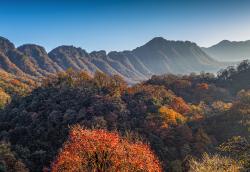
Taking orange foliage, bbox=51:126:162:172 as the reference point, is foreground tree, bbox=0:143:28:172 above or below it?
below

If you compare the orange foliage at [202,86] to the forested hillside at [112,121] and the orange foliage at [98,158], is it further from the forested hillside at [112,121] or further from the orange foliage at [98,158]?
the orange foliage at [98,158]

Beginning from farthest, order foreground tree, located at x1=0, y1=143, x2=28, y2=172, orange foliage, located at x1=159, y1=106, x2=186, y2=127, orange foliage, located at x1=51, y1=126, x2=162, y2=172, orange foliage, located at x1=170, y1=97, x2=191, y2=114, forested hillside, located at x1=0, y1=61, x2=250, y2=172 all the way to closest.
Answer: orange foliage, located at x1=170, y1=97, x2=191, y2=114, orange foliage, located at x1=159, y1=106, x2=186, y2=127, forested hillside, located at x1=0, y1=61, x2=250, y2=172, foreground tree, located at x1=0, y1=143, x2=28, y2=172, orange foliage, located at x1=51, y1=126, x2=162, y2=172

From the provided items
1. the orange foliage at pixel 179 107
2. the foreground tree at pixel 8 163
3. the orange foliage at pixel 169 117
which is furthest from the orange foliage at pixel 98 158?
the orange foliage at pixel 179 107

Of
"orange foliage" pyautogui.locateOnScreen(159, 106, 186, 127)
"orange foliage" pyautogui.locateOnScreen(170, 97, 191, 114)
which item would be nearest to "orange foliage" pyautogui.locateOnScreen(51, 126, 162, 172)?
"orange foliage" pyautogui.locateOnScreen(159, 106, 186, 127)

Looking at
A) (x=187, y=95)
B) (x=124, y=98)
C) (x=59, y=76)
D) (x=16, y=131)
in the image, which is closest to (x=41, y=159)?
(x=16, y=131)

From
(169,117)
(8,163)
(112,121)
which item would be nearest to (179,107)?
(169,117)

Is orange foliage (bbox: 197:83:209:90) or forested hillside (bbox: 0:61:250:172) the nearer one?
forested hillside (bbox: 0:61:250:172)

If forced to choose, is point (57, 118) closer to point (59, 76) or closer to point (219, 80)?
point (59, 76)

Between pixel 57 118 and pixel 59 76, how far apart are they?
37758 millimetres

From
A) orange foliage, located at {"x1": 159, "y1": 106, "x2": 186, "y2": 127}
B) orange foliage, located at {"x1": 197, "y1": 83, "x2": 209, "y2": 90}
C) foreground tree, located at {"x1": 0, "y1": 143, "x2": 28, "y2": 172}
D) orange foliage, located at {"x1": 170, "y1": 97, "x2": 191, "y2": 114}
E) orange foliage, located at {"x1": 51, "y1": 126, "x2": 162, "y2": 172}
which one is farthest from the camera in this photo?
orange foliage, located at {"x1": 197, "y1": 83, "x2": 209, "y2": 90}

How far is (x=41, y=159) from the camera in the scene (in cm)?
8481

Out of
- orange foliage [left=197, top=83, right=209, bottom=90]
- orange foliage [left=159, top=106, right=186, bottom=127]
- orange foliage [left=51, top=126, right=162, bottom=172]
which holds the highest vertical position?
orange foliage [left=51, top=126, right=162, bottom=172]

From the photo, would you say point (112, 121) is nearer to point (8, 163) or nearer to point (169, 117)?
point (169, 117)

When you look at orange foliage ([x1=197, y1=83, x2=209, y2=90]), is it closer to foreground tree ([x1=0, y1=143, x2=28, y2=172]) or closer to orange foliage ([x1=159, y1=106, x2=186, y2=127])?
orange foliage ([x1=159, y1=106, x2=186, y2=127])
